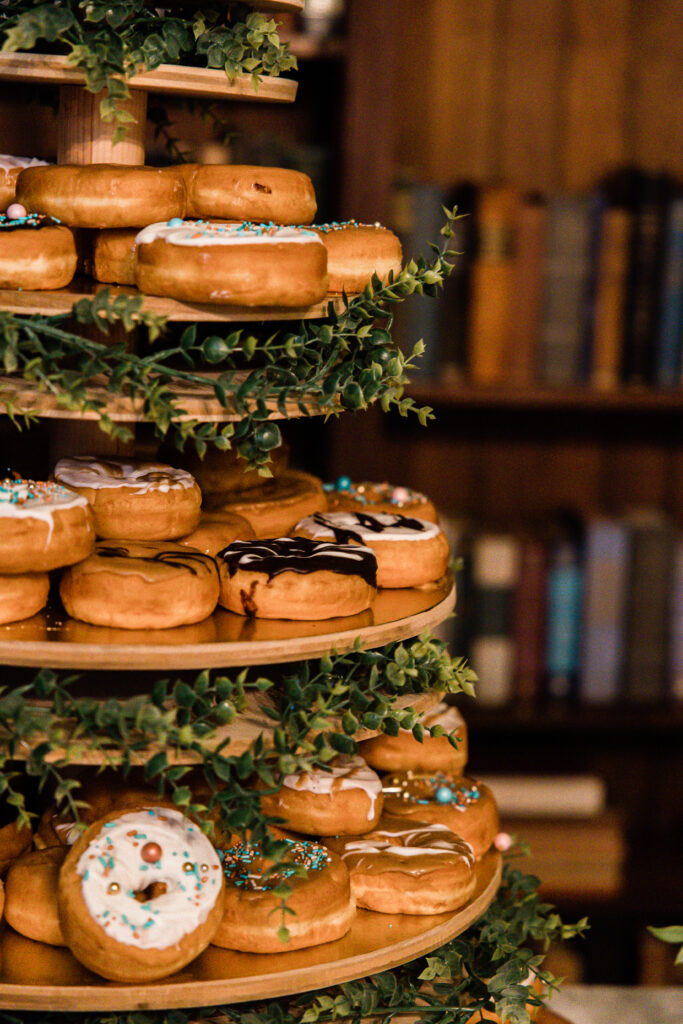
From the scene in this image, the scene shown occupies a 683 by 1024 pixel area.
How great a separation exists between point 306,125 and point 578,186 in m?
0.57

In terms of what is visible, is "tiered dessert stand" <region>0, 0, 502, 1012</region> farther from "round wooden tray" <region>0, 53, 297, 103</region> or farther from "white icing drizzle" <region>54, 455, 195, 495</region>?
"white icing drizzle" <region>54, 455, 195, 495</region>

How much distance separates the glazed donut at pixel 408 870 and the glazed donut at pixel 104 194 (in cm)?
72

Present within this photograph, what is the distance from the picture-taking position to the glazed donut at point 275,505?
138cm

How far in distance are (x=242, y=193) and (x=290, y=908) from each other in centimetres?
73

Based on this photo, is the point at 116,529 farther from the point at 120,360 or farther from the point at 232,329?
the point at 232,329

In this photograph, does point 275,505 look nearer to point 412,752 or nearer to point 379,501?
point 379,501

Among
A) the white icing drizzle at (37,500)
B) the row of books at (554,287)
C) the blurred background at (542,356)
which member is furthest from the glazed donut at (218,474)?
the row of books at (554,287)

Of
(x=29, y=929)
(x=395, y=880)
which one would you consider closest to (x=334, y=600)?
(x=395, y=880)

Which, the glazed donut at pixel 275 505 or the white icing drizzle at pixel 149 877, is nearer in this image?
the white icing drizzle at pixel 149 877

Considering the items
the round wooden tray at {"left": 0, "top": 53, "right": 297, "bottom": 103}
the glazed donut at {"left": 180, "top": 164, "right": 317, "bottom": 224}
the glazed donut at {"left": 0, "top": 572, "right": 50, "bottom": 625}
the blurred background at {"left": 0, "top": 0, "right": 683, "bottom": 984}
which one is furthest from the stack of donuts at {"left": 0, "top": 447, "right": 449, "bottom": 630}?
the blurred background at {"left": 0, "top": 0, "right": 683, "bottom": 984}

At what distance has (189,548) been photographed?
124cm

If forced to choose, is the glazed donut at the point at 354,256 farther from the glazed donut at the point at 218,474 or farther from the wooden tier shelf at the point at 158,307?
the glazed donut at the point at 218,474

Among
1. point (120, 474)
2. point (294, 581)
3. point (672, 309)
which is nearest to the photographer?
point (294, 581)

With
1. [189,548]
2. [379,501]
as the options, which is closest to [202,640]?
[189,548]
